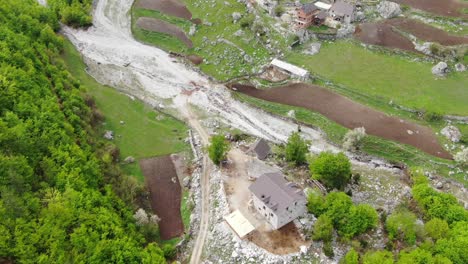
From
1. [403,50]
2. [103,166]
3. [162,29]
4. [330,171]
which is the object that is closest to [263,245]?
[330,171]

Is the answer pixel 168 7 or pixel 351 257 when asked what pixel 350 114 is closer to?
pixel 351 257

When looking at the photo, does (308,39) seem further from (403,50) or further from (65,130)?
(65,130)

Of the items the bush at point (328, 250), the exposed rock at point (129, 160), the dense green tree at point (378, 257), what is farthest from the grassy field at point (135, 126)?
the dense green tree at point (378, 257)

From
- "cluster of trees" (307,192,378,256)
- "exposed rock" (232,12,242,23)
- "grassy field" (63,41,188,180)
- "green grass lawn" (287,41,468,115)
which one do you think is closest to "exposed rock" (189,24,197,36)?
"exposed rock" (232,12,242,23)

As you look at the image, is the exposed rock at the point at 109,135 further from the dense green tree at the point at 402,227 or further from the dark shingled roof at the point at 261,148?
the dense green tree at the point at 402,227

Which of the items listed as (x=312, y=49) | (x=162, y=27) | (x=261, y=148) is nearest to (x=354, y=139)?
(x=261, y=148)

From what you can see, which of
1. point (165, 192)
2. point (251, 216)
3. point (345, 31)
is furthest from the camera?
point (345, 31)

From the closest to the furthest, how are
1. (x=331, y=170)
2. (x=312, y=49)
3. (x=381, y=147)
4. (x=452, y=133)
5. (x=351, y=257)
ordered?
(x=351, y=257) < (x=331, y=170) < (x=381, y=147) < (x=452, y=133) < (x=312, y=49)
